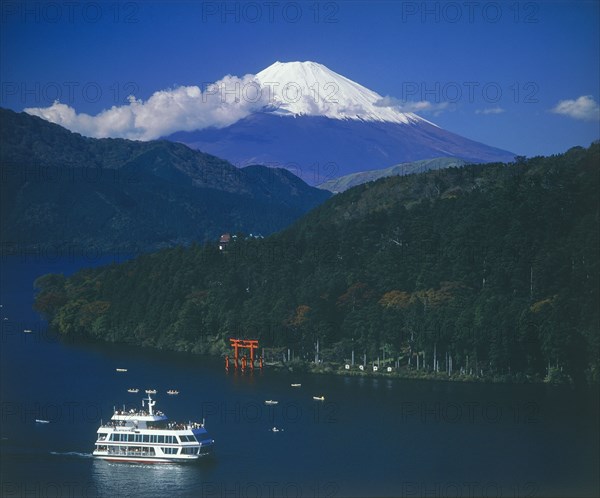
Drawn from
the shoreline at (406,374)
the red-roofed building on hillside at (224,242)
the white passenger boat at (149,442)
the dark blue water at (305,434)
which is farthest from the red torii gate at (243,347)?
the red-roofed building on hillside at (224,242)

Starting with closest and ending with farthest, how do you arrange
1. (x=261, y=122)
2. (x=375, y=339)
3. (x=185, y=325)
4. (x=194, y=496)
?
(x=194, y=496) → (x=375, y=339) → (x=185, y=325) → (x=261, y=122)

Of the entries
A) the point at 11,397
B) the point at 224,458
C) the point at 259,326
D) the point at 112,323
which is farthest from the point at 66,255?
the point at 224,458

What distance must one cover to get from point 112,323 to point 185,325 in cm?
281

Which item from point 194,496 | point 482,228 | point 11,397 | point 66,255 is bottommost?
point 194,496

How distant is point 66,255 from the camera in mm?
66625

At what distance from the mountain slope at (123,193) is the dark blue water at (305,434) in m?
42.9

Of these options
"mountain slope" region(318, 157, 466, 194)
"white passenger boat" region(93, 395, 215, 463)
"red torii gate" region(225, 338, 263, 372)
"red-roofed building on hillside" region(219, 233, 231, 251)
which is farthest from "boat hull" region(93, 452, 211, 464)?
"mountain slope" region(318, 157, 466, 194)

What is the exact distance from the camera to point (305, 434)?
18.6m

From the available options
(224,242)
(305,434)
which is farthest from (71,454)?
(224,242)

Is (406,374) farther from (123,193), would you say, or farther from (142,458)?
(123,193)

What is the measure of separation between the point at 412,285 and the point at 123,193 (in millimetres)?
58983

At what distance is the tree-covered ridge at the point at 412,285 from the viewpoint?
23562 millimetres

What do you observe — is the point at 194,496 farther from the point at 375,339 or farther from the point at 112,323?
the point at 112,323

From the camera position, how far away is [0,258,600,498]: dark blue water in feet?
52.1
